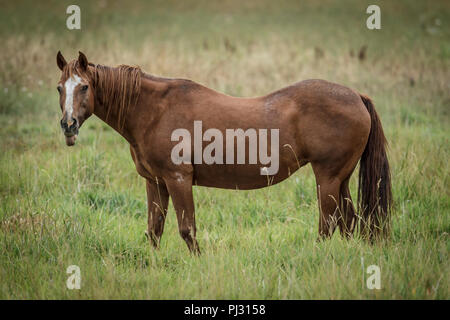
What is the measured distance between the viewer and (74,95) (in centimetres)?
492

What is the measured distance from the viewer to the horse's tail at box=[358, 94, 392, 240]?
558 cm

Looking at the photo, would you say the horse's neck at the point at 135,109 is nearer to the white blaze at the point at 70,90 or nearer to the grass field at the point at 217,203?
the white blaze at the point at 70,90

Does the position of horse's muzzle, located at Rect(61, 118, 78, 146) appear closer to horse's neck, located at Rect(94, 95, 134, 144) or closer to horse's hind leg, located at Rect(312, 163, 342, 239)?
horse's neck, located at Rect(94, 95, 134, 144)

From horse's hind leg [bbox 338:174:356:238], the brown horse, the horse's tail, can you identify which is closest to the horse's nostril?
the brown horse

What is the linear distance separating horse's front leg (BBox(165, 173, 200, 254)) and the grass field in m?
0.27

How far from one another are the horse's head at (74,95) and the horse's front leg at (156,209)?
109 centimetres

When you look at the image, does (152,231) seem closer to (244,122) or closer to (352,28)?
(244,122)

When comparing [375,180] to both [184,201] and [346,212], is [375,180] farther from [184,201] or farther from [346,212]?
[184,201]

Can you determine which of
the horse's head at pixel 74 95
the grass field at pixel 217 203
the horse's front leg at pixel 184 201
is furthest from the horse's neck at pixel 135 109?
the grass field at pixel 217 203

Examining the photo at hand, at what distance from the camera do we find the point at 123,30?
18.3 m

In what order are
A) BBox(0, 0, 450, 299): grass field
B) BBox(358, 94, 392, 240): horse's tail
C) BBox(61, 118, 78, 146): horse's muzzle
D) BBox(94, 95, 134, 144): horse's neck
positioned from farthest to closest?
BBox(358, 94, 392, 240): horse's tail < BBox(94, 95, 134, 144): horse's neck < BBox(61, 118, 78, 146): horse's muzzle < BBox(0, 0, 450, 299): grass field

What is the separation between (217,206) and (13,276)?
2.81m

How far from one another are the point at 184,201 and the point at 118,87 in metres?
1.39

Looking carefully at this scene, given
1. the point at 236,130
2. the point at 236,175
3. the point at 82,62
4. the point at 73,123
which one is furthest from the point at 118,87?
the point at 236,175
